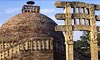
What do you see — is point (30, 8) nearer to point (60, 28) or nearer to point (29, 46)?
point (29, 46)

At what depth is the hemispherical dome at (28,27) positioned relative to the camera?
26.0 meters

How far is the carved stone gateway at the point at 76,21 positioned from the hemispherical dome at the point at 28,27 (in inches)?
352

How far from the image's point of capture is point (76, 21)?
1722 cm

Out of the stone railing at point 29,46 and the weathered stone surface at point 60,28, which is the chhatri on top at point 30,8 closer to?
the stone railing at point 29,46

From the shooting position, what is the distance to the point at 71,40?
16812 millimetres

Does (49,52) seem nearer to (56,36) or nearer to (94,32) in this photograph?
(94,32)

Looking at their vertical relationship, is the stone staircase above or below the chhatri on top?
below

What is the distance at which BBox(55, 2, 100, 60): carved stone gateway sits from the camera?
16781 mm

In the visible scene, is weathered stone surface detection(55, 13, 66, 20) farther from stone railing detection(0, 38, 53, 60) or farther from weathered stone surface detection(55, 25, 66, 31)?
stone railing detection(0, 38, 53, 60)

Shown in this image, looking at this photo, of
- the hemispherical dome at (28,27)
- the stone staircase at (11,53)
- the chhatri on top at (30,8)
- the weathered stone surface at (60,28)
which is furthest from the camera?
the chhatri on top at (30,8)

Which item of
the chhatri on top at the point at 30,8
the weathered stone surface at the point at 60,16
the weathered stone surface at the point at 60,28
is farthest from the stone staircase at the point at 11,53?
the chhatri on top at the point at 30,8

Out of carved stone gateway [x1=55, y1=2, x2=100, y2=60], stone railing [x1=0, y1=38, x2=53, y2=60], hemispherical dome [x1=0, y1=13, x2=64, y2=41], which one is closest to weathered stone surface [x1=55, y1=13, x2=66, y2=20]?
carved stone gateway [x1=55, y1=2, x2=100, y2=60]

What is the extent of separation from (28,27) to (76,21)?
33.0 feet

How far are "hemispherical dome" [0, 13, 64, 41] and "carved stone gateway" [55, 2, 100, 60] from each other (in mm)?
8942
